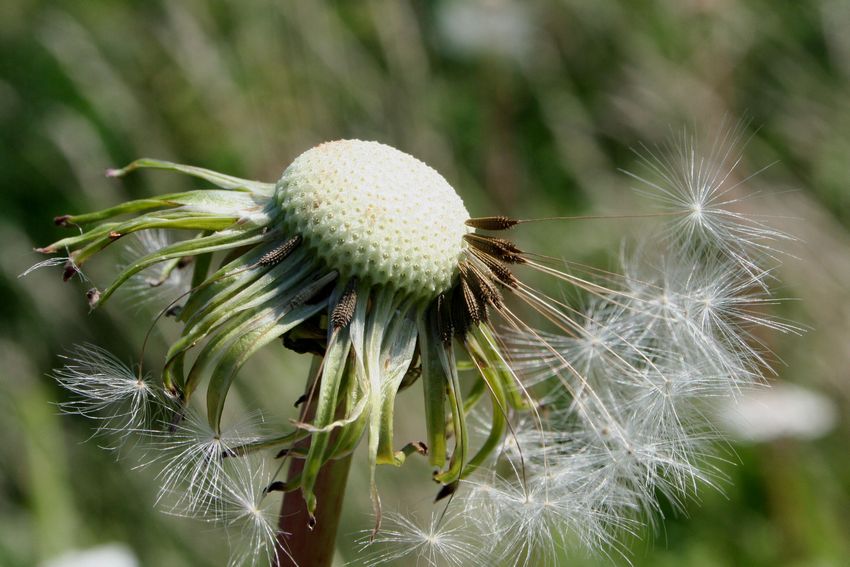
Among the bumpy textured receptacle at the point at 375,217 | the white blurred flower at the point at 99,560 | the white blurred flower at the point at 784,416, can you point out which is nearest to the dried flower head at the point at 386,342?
the bumpy textured receptacle at the point at 375,217

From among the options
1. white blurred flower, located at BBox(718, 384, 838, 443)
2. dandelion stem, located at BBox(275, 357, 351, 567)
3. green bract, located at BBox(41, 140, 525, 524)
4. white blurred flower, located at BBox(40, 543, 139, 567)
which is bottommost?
white blurred flower, located at BBox(40, 543, 139, 567)

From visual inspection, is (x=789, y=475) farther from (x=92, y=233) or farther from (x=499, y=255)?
(x=92, y=233)

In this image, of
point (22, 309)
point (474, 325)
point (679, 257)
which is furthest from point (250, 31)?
point (474, 325)

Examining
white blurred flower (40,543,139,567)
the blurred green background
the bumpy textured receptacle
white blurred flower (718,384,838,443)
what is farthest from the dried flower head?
white blurred flower (718,384,838,443)

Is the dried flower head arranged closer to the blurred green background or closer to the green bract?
the green bract

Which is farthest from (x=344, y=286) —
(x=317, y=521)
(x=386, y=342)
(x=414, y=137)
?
(x=414, y=137)

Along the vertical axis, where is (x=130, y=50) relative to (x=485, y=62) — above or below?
below
